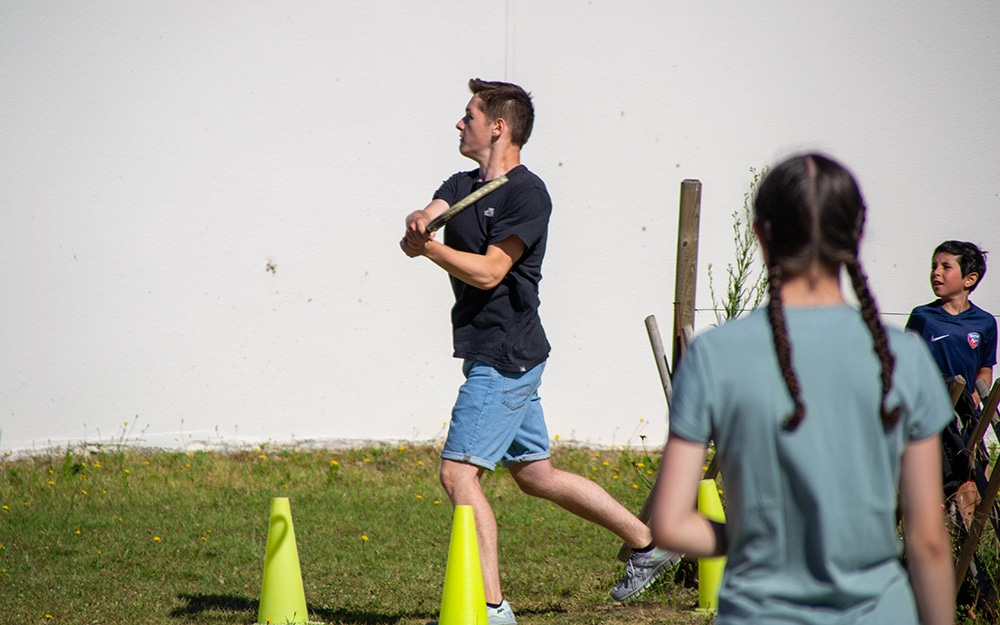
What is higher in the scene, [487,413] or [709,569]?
[487,413]

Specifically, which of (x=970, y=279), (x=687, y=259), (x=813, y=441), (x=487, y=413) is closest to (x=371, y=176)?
(x=687, y=259)

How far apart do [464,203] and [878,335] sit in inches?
94.6

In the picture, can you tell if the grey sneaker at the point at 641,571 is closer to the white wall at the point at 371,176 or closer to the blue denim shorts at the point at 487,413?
the blue denim shorts at the point at 487,413

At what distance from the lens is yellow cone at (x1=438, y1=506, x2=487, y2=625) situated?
12.0ft

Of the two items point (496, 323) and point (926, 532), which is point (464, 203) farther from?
point (926, 532)

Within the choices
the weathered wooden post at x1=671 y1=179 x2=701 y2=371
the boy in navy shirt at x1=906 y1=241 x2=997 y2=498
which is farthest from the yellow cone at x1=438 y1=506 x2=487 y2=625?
the boy in navy shirt at x1=906 y1=241 x2=997 y2=498

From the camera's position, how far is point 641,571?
443 centimetres

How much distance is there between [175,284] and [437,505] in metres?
2.48

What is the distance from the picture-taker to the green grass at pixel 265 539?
4488 millimetres

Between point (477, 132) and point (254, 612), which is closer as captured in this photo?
point (477, 132)

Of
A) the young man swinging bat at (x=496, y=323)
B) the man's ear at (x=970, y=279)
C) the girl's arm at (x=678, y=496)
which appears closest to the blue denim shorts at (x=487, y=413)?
the young man swinging bat at (x=496, y=323)

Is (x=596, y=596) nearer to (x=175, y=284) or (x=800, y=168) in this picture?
(x=800, y=168)

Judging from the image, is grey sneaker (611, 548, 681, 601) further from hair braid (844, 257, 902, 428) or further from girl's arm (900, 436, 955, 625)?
hair braid (844, 257, 902, 428)

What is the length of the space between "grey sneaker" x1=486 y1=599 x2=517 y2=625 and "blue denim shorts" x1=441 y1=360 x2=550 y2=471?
0.52 m
